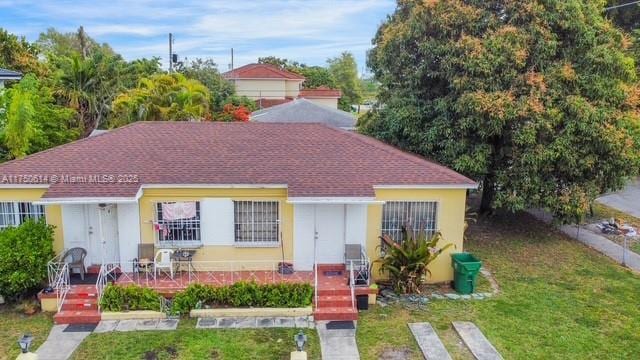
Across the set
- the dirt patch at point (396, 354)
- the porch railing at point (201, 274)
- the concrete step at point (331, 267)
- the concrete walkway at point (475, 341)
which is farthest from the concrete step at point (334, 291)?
the concrete walkway at point (475, 341)

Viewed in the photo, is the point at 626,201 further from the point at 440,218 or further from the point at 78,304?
the point at 78,304

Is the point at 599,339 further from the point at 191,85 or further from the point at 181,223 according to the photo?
the point at 191,85

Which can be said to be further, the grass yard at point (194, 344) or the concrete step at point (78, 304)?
the concrete step at point (78, 304)

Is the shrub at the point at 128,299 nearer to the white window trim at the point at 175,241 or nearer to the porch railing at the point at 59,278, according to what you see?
the porch railing at the point at 59,278

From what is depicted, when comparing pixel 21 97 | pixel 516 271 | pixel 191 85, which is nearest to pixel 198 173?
pixel 21 97

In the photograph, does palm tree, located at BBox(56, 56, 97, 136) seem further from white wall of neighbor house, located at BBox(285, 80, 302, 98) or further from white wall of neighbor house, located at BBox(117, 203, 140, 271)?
white wall of neighbor house, located at BBox(285, 80, 302, 98)

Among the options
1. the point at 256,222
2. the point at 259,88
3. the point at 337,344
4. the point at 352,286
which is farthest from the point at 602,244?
the point at 259,88

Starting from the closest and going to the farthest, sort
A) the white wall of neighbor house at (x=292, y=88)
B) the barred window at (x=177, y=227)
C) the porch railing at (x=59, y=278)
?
1. the porch railing at (x=59, y=278)
2. the barred window at (x=177, y=227)
3. the white wall of neighbor house at (x=292, y=88)
